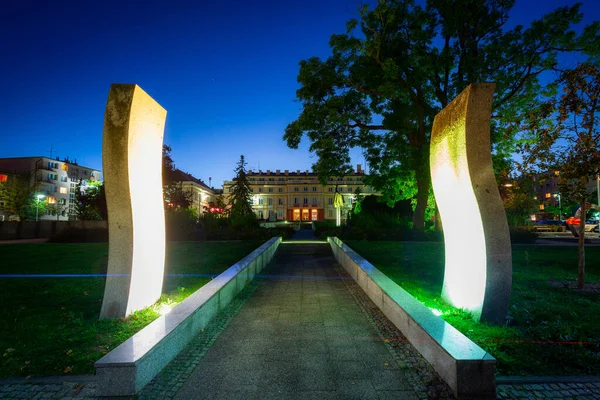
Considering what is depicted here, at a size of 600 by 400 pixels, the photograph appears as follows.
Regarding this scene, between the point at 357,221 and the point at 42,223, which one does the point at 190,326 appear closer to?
the point at 357,221

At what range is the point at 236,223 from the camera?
80.4ft

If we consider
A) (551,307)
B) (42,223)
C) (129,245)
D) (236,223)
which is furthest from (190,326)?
(42,223)

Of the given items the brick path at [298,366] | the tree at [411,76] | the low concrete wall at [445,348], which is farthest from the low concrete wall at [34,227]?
the low concrete wall at [445,348]

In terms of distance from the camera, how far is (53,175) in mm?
73750

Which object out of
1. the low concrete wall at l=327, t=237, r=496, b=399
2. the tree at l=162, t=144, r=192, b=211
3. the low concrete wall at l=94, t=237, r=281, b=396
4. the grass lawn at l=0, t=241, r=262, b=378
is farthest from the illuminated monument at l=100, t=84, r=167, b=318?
the tree at l=162, t=144, r=192, b=211

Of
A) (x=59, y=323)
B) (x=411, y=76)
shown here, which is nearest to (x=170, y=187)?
(x=411, y=76)

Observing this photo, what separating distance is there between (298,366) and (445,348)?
152 centimetres

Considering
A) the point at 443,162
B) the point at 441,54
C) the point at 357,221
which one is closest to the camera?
the point at 443,162

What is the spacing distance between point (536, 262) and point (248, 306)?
10001 millimetres

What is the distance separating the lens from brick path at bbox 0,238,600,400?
3154 mm

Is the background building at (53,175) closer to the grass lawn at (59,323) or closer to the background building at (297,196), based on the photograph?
the background building at (297,196)

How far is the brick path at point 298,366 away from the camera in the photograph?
3.15 metres

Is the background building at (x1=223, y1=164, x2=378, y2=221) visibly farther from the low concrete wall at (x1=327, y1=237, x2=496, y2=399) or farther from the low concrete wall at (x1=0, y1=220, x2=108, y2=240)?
the low concrete wall at (x1=327, y1=237, x2=496, y2=399)

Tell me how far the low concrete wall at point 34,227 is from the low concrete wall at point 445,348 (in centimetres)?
2762
